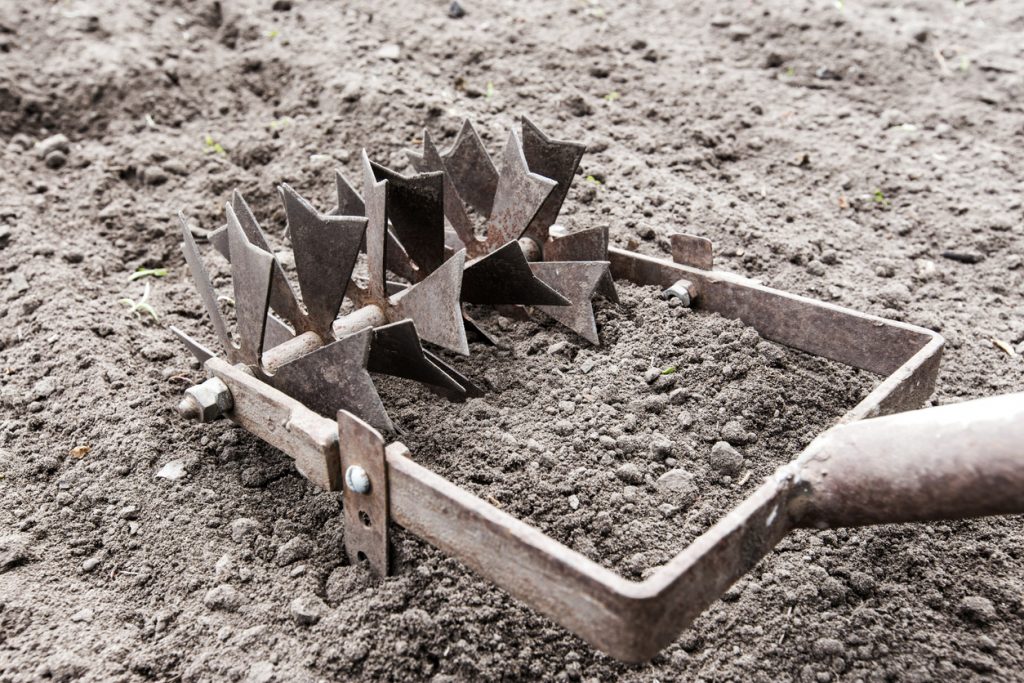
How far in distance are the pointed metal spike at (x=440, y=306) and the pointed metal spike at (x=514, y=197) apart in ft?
1.03

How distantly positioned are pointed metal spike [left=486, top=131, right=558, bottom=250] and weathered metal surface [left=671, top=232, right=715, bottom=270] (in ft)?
1.39

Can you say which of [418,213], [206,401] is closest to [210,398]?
[206,401]

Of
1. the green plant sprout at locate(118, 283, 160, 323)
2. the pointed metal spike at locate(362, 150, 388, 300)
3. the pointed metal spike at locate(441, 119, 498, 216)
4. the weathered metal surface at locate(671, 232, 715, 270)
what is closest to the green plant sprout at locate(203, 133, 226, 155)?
the green plant sprout at locate(118, 283, 160, 323)

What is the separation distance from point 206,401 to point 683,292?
1280 mm

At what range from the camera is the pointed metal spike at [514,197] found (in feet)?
7.79

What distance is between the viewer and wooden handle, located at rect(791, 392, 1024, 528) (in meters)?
1.32

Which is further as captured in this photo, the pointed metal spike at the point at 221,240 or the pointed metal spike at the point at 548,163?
the pointed metal spike at the point at 548,163

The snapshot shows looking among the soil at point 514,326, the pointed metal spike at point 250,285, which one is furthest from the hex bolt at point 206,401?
the soil at point 514,326

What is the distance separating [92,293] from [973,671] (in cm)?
271

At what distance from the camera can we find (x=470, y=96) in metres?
4.02

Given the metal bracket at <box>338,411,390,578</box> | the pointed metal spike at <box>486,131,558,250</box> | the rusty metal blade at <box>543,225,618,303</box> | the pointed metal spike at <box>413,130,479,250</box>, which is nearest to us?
the metal bracket at <box>338,411,390,578</box>

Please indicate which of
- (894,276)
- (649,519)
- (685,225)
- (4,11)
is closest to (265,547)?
(649,519)

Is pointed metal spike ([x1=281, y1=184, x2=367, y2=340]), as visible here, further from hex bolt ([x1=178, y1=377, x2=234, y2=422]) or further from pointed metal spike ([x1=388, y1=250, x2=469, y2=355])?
hex bolt ([x1=178, y1=377, x2=234, y2=422])

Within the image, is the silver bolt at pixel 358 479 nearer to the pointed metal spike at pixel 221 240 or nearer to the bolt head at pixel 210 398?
the bolt head at pixel 210 398
